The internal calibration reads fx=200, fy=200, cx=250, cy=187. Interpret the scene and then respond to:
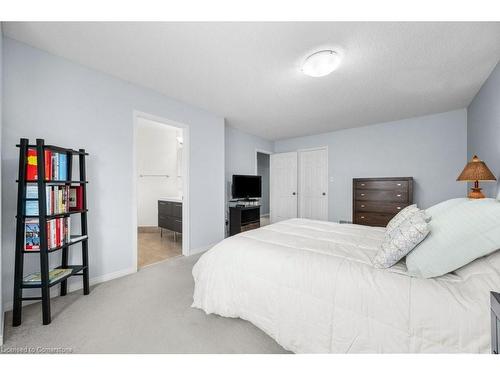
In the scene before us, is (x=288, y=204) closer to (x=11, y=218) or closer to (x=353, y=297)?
(x=353, y=297)

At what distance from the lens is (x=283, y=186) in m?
5.54

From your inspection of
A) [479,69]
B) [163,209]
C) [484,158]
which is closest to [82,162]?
[163,209]

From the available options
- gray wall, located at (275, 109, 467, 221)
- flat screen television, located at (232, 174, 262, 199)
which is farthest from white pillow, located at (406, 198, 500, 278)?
flat screen television, located at (232, 174, 262, 199)

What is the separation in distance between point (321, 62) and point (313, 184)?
348 cm

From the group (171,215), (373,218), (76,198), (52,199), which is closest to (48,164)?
(52,199)

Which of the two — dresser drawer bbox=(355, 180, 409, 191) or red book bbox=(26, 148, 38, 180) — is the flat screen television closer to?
dresser drawer bbox=(355, 180, 409, 191)

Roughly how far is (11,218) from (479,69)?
487 centimetres

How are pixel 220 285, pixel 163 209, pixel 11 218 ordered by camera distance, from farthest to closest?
1. pixel 163 209
2. pixel 11 218
3. pixel 220 285

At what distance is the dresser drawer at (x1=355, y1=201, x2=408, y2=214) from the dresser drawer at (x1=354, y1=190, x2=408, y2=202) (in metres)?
Answer: 0.07

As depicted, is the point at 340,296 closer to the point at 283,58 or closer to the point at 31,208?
the point at 283,58

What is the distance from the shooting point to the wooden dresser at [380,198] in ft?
11.3

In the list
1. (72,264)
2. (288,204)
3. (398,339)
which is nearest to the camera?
(398,339)

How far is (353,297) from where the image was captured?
1078 mm

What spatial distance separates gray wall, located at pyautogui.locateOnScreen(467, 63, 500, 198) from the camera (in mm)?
2145
